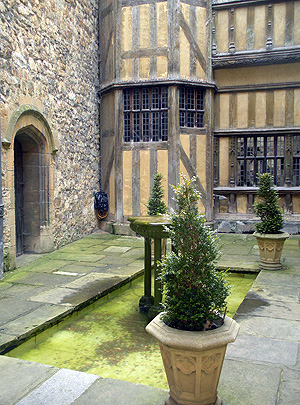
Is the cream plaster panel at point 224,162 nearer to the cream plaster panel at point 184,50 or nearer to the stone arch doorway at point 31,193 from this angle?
the cream plaster panel at point 184,50

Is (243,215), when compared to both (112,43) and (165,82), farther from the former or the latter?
(112,43)

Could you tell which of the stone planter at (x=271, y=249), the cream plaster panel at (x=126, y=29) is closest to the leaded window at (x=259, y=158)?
the cream plaster panel at (x=126, y=29)

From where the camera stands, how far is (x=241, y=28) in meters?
11.1

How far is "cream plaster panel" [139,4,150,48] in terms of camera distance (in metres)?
10.6

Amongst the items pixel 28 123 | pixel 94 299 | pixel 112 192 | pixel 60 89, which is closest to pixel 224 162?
pixel 112 192

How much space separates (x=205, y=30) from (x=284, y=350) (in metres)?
9.73

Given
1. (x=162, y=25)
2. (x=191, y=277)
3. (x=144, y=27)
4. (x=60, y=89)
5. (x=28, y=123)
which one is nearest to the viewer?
(x=191, y=277)

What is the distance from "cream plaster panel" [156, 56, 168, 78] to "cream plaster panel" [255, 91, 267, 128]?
2892 millimetres

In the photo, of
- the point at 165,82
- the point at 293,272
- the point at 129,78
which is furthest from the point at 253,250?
the point at 129,78

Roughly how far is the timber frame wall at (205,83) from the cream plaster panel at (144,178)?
0.03 meters

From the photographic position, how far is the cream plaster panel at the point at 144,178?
10969 mm

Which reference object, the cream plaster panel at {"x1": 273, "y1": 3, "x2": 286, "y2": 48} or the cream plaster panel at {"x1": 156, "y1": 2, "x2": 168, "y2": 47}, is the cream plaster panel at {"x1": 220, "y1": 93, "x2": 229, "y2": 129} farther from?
the cream plaster panel at {"x1": 156, "y1": 2, "x2": 168, "y2": 47}

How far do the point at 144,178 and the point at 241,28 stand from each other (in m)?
5.31

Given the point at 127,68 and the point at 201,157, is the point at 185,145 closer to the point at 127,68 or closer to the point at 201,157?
the point at 201,157
